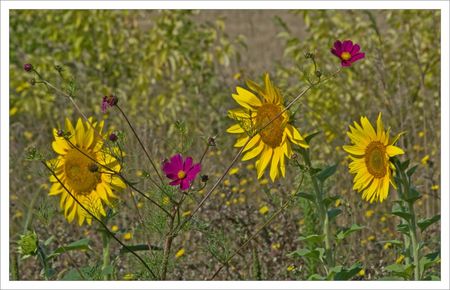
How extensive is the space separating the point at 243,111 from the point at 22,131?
316 cm

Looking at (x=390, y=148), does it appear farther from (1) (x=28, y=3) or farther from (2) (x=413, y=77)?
(2) (x=413, y=77)

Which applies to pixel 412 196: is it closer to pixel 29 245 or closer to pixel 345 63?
pixel 345 63

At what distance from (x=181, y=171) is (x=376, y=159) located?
23.3 inches

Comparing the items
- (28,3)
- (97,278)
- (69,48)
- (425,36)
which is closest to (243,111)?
(97,278)

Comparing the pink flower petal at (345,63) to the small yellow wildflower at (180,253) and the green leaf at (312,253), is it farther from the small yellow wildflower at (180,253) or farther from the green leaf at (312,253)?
the small yellow wildflower at (180,253)

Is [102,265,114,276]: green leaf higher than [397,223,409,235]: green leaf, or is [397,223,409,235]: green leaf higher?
[397,223,409,235]: green leaf

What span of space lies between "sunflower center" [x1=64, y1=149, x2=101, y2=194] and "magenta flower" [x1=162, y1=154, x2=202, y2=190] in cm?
36

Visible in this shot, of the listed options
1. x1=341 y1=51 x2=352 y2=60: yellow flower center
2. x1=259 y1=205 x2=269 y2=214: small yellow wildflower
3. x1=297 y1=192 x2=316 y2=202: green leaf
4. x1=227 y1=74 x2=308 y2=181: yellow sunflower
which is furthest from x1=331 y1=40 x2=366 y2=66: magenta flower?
x1=259 y1=205 x2=269 y2=214: small yellow wildflower

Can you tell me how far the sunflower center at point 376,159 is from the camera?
91.8 inches

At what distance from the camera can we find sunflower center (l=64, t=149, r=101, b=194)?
2.44 m

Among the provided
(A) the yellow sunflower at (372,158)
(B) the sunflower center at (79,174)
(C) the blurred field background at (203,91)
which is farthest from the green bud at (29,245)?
(C) the blurred field background at (203,91)

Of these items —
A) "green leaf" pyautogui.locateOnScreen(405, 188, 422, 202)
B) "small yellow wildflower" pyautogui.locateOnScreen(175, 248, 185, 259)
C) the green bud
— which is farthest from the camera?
"small yellow wildflower" pyautogui.locateOnScreen(175, 248, 185, 259)

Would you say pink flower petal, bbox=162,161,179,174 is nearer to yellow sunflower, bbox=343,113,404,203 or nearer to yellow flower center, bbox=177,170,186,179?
yellow flower center, bbox=177,170,186,179

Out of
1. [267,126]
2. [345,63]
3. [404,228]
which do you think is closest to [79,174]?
[267,126]
